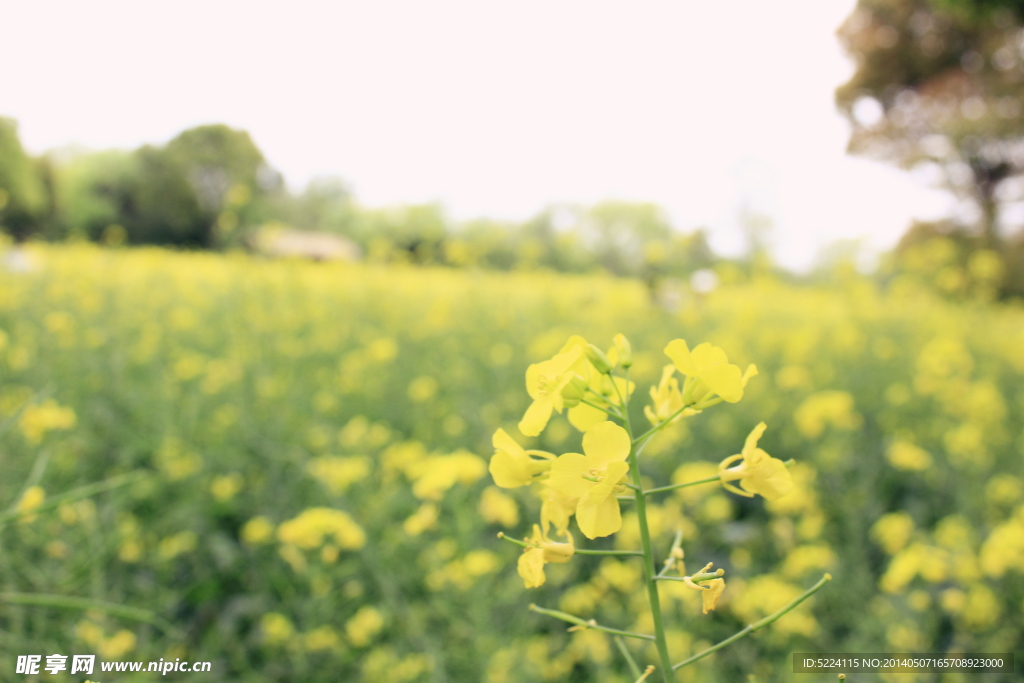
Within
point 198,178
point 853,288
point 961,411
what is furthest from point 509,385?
point 198,178

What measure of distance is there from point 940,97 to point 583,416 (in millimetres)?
10046

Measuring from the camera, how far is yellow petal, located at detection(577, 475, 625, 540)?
1.21 feet

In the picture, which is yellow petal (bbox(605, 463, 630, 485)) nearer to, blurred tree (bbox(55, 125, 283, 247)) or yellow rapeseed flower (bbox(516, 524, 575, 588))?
yellow rapeseed flower (bbox(516, 524, 575, 588))

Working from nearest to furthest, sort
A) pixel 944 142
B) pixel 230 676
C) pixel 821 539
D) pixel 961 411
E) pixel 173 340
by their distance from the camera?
pixel 230 676, pixel 821 539, pixel 961 411, pixel 173 340, pixel 944 142

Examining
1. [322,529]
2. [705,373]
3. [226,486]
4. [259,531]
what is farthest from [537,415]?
[226,486]

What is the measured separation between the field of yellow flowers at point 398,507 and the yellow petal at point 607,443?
23.0 inches

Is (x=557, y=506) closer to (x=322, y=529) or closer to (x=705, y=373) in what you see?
(x=705, y=373)

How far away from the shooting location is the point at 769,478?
1.40ft

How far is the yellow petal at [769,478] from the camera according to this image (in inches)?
16.6

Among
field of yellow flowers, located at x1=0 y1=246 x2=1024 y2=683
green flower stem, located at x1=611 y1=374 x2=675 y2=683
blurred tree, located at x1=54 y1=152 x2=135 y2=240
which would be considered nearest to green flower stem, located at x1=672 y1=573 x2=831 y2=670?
green flower stem, located at x1=611 y1=374 x2=675 y2=683

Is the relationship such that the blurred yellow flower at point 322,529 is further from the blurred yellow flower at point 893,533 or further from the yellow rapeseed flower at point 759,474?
the blurred yellow flower at point 893,533

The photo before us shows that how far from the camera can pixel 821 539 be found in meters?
2.17

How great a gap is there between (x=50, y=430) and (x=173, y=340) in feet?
5.38

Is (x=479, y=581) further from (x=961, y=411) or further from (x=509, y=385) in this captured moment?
(x=961, y=411)
